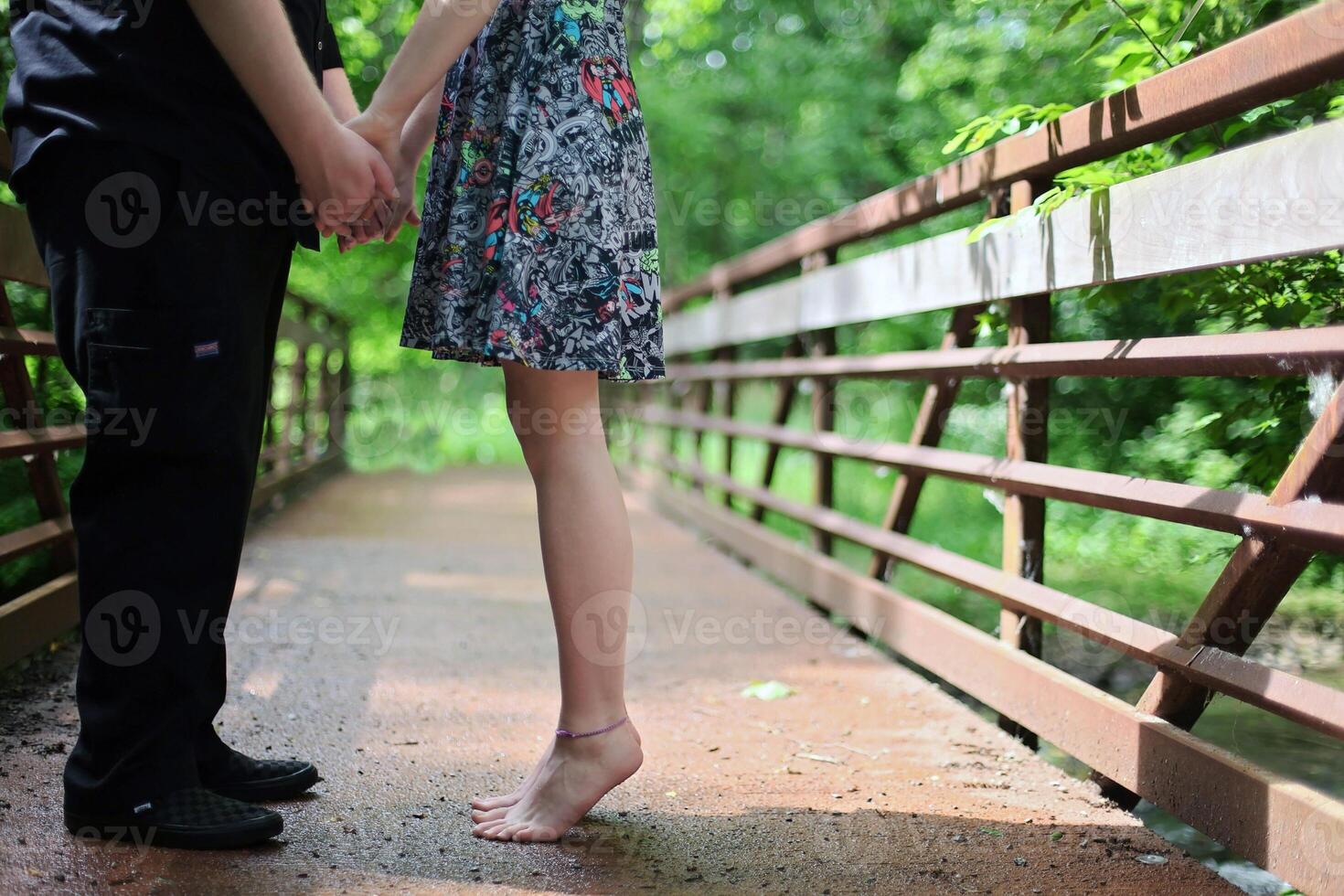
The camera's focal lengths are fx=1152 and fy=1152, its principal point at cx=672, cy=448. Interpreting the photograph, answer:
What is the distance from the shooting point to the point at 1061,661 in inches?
121

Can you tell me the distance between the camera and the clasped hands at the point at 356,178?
5.01ft

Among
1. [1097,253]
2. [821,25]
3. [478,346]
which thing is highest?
[821,25]

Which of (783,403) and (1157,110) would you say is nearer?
(1157,110)

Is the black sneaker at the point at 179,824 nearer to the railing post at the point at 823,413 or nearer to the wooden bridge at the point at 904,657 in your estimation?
the wooden bridge at the point at 904,657

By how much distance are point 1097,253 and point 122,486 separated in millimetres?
1498

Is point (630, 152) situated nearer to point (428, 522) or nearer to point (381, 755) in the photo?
point (381, 755)

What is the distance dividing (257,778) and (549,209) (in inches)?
37.9

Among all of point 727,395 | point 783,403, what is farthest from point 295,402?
point 783,403

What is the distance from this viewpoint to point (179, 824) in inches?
57.7

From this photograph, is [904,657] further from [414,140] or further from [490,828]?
[414,140]

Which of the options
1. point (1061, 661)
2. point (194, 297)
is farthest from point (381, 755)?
point (1061, 661)

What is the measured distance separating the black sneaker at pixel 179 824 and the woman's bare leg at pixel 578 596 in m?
0.32

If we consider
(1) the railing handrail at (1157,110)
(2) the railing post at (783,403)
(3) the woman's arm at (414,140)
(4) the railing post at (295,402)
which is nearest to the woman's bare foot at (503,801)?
(3) the woman's arm at (414,140)

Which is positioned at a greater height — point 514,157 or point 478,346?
point 514,157
